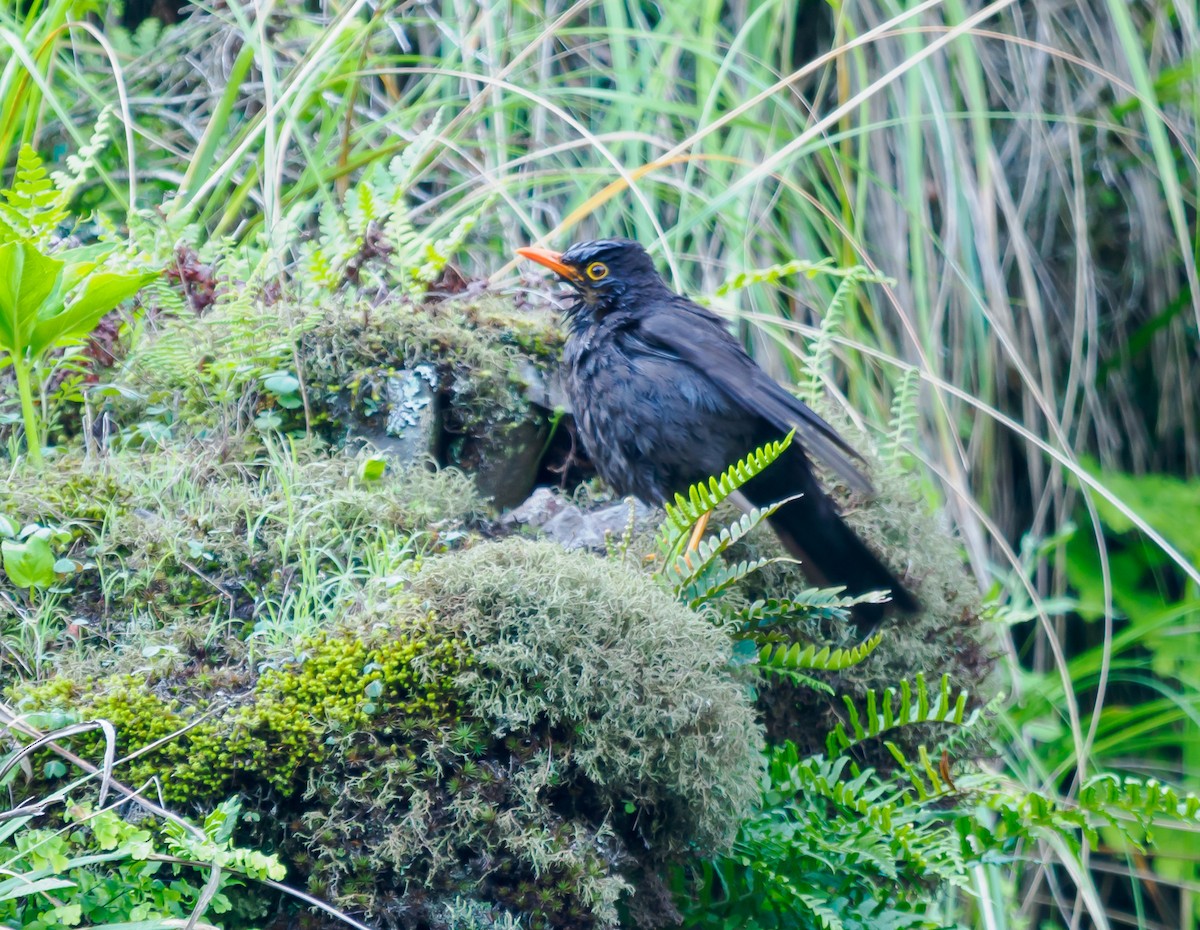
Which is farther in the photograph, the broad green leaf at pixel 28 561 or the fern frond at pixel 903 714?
the fern frond at pixel 903 714

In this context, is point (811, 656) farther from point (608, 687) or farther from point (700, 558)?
point (608, 687)

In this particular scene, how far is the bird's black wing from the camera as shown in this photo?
108 inches

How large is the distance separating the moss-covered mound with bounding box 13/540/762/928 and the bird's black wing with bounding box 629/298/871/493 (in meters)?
0.85

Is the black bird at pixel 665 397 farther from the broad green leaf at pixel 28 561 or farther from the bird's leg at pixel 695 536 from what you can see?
the broad green leaf at pixel 28 561

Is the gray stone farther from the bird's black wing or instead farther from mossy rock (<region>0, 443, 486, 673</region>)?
the bird's black wing

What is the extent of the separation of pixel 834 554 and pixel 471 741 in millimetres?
1219

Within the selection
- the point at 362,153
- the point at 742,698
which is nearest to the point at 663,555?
the point at 742,698

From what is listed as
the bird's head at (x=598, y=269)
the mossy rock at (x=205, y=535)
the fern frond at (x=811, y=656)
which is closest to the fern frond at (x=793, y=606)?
the fern frond at (x=811, y=656)

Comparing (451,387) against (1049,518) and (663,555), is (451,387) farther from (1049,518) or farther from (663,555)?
(1049,518)

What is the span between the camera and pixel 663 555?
2445mm

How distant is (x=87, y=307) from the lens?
99.0 inches

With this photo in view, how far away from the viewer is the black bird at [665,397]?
2.96m

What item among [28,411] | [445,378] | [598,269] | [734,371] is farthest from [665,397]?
[28,411]

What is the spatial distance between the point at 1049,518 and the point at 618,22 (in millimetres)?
2881
